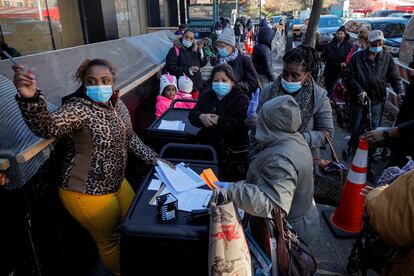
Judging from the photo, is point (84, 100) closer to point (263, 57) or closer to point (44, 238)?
point (44, 238)

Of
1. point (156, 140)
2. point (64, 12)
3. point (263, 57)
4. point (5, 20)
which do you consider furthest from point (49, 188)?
point (64, 12)

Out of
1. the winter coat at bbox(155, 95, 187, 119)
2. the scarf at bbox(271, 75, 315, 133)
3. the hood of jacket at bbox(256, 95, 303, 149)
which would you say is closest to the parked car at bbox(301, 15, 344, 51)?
the winter coat at bbox(155, 95, 187, 119)

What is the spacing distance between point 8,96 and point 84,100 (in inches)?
25.8

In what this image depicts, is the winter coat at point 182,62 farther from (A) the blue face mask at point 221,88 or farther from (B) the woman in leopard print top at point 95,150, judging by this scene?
(B) the woman in leopard print top at point 95,150

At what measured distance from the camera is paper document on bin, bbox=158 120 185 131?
3.30m

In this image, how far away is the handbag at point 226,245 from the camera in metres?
1.54

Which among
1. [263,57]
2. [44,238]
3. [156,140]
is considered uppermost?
[263,57]

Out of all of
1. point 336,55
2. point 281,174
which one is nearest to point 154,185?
point 281,174

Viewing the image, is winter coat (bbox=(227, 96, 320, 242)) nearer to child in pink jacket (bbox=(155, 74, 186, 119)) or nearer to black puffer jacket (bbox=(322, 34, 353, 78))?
child in pink jacket (bbox=(155, 74, 186, 119))

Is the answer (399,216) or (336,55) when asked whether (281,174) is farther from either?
(336,55)

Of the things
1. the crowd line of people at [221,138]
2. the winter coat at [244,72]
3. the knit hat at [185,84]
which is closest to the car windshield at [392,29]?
the winter coat at [244,72]

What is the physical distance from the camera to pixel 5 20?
16.4ft

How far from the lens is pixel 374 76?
14.7 feet

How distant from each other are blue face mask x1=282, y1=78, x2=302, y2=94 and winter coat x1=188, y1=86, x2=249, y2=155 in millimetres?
438
